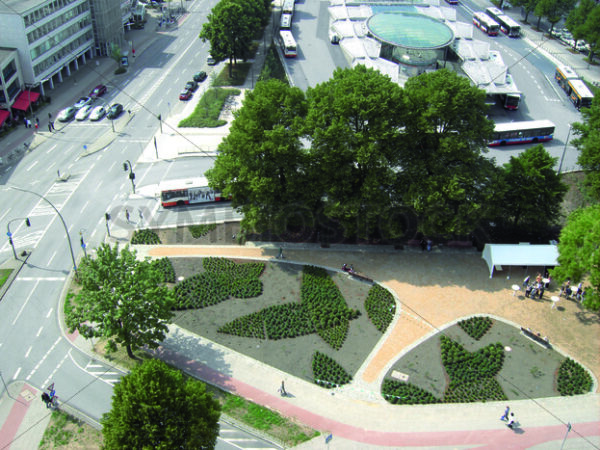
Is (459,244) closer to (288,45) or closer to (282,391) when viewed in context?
(282,391)

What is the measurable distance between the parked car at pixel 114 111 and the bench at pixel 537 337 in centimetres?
7110

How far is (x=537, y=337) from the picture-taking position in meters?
56.7

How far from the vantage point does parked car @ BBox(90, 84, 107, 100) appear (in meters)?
101

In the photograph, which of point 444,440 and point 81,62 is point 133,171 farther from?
point 444,440

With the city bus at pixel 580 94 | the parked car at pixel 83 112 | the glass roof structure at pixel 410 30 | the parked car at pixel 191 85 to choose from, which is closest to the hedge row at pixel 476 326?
the city bus at pixel 580 94

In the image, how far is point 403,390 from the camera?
2035 inches

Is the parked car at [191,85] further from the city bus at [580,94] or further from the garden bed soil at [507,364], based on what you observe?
the garden bed soil at [507,364]

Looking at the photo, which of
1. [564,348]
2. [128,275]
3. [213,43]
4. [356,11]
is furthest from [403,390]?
[356,11]

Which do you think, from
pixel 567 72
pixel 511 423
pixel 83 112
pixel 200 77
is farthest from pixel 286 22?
pixel 511 423

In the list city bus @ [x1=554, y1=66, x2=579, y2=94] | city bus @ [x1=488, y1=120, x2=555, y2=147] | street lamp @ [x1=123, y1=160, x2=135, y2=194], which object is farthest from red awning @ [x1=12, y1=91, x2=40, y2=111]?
city bus @ [x1=554, y1=66, x2=579, y2=94]

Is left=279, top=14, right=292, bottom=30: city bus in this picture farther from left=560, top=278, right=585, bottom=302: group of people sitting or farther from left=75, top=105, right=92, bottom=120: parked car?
left=560, top=278, right=585, bottom=302: group of people sitting

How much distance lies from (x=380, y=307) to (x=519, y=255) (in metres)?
17.6

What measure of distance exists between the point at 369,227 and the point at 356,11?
72420mm

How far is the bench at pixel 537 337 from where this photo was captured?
185 feet
